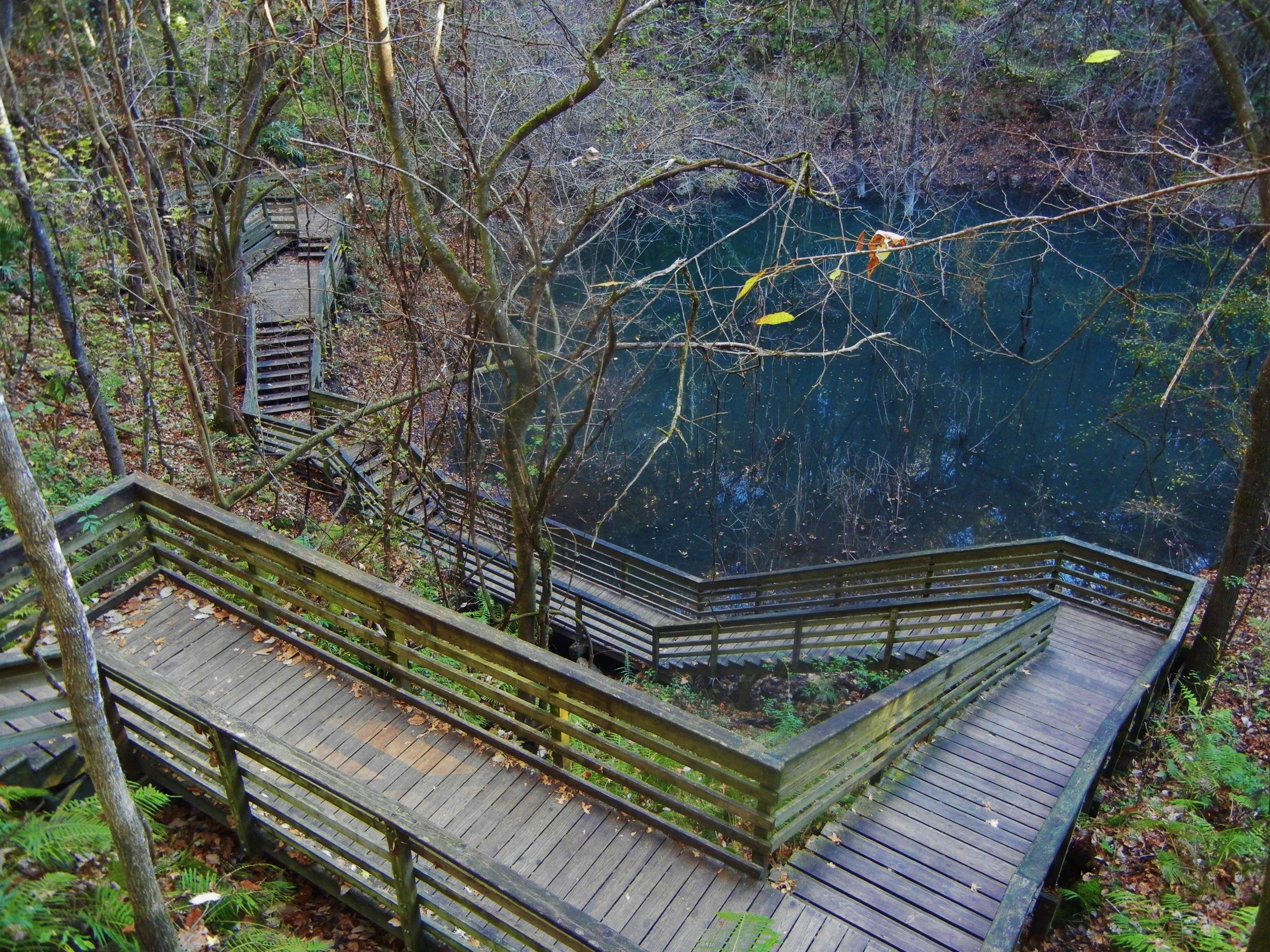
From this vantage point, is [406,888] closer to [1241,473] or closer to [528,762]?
[528,762]

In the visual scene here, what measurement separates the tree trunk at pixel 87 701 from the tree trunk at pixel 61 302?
4317 mm

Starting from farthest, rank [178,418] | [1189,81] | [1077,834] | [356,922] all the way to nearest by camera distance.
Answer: [1189,81] < [178,418] < [1077,834] < [356,922]

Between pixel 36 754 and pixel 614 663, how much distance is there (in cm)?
875

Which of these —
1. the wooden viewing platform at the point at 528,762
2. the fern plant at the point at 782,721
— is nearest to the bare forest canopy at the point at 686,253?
the wooden viewing platform at the point at 528,762

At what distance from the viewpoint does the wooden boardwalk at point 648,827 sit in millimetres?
4738

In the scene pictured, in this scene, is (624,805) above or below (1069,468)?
above

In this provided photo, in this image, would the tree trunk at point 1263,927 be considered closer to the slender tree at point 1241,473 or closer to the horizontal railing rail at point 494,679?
the horizontal railing rail at point 494,679

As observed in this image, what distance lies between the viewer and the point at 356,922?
500cm

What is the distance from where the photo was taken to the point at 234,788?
4949mm

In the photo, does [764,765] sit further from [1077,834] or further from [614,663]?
[614,663]

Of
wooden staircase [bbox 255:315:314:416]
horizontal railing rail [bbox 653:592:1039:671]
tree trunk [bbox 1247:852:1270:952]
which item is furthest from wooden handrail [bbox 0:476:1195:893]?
wooden staircase [bbox 255:315:314:416]

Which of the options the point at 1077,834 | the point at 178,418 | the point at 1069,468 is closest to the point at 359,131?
the point at 178,418

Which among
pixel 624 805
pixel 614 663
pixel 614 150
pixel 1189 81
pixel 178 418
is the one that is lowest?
pixel 614 663

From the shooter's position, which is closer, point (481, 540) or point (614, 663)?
point (614, 663)
